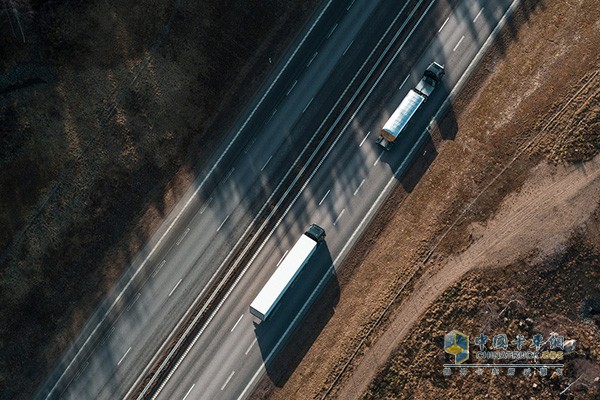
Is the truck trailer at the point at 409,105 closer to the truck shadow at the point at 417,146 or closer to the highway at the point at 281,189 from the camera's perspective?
the highway at the point at 281,189

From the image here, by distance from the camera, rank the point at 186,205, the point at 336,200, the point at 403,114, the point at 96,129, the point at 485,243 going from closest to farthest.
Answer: the point at 403,114, the point at 485,243, the point at 96,129, the point at 336,200, the point at 186,205

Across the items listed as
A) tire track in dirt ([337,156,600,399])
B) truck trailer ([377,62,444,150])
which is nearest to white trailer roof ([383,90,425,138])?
truck trailer ([377,62,444,150])

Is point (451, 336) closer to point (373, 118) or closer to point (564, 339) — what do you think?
point (564, 339)

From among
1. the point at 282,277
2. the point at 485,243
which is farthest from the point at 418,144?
the point at 282,277

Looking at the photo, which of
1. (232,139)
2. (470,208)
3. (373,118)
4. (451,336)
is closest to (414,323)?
(451,336)

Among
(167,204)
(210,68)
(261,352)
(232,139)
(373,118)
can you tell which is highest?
(373,118)

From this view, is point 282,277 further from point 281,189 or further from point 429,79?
point 429,79

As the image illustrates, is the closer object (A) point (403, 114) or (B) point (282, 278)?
(B) point (282, 278)
